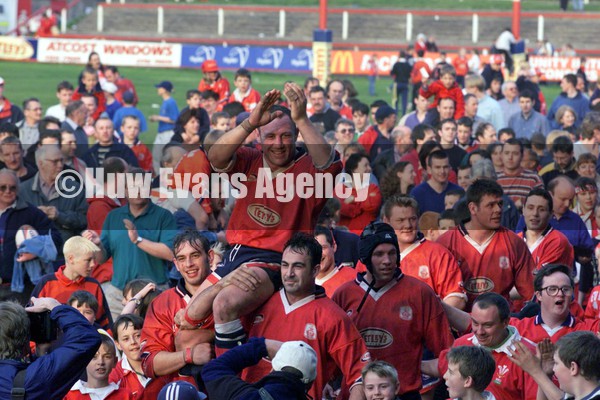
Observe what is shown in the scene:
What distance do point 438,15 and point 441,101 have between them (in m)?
35.7

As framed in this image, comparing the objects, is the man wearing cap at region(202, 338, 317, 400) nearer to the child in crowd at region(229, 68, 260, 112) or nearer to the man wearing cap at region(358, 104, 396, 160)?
the man wearing cap at region(358, 104, 396, 160)

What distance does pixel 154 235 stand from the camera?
10.7 metres

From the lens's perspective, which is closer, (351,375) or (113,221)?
(351,375)

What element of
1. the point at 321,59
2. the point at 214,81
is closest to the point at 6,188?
the point at 214,81

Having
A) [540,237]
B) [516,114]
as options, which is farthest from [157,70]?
[540,237]

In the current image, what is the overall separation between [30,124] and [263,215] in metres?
10.4

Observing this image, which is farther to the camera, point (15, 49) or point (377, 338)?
point (15, 49)

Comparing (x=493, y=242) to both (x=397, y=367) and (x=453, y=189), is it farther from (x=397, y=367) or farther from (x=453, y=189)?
(x=453, y=189)

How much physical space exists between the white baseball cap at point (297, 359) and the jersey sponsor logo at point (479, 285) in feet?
10.4

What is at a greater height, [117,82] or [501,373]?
[117,82]

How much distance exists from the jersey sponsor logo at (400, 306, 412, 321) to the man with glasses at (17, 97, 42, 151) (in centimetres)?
1017

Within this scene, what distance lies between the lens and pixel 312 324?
6.60 meters

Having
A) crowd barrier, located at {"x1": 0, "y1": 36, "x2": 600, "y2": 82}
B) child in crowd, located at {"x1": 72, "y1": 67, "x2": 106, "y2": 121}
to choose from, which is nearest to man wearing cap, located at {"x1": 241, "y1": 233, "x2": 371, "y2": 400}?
child in crowd, located at {"x1": 72, "y1": 67, "x2": 106, "y2": 121}

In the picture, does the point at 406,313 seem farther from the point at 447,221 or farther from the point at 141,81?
the point at 141,81
